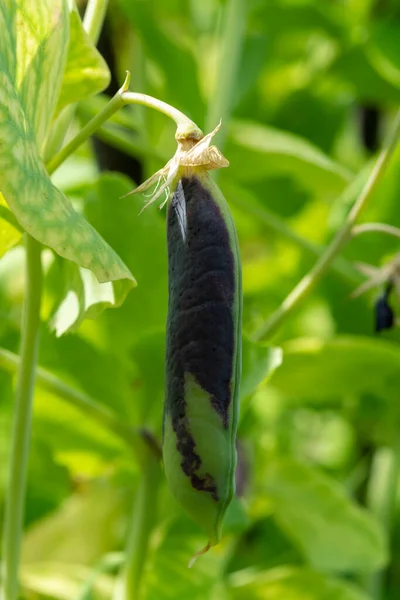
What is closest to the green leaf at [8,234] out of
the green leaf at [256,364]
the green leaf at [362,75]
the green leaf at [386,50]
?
the green leaf at [256,364]

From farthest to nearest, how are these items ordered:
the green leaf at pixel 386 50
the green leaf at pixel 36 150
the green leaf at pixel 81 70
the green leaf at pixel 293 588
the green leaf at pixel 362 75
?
the green leaf at pixel 362 75 → the green leaf at pixel 386 50 → the green leaf at pixel 293 588 → the green leaf at pixel 81 70 → the green leaf at pixel 36 150

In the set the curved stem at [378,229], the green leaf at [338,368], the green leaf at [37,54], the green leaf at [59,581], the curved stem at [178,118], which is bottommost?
the green leaf at [59,581]

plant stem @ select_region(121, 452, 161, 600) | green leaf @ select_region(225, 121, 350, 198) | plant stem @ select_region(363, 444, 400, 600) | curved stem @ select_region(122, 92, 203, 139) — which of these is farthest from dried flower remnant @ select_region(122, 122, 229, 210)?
plant stem @ select_region(363, 444, 400, 600)

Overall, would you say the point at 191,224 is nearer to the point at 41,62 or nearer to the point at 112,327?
the point at 41,62

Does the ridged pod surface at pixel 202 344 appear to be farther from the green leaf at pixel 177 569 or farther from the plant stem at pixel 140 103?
the green leaf at pixel 177 569

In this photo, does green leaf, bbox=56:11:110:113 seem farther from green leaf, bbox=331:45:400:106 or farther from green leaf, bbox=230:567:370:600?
green leaf, bbox=331:45:400:106

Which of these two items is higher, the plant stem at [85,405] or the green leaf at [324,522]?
the plant stem at [85,405]

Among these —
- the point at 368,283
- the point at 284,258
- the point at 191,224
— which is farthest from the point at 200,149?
the point at 284,258

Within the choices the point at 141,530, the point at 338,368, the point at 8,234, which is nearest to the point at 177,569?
the point at 141,530
